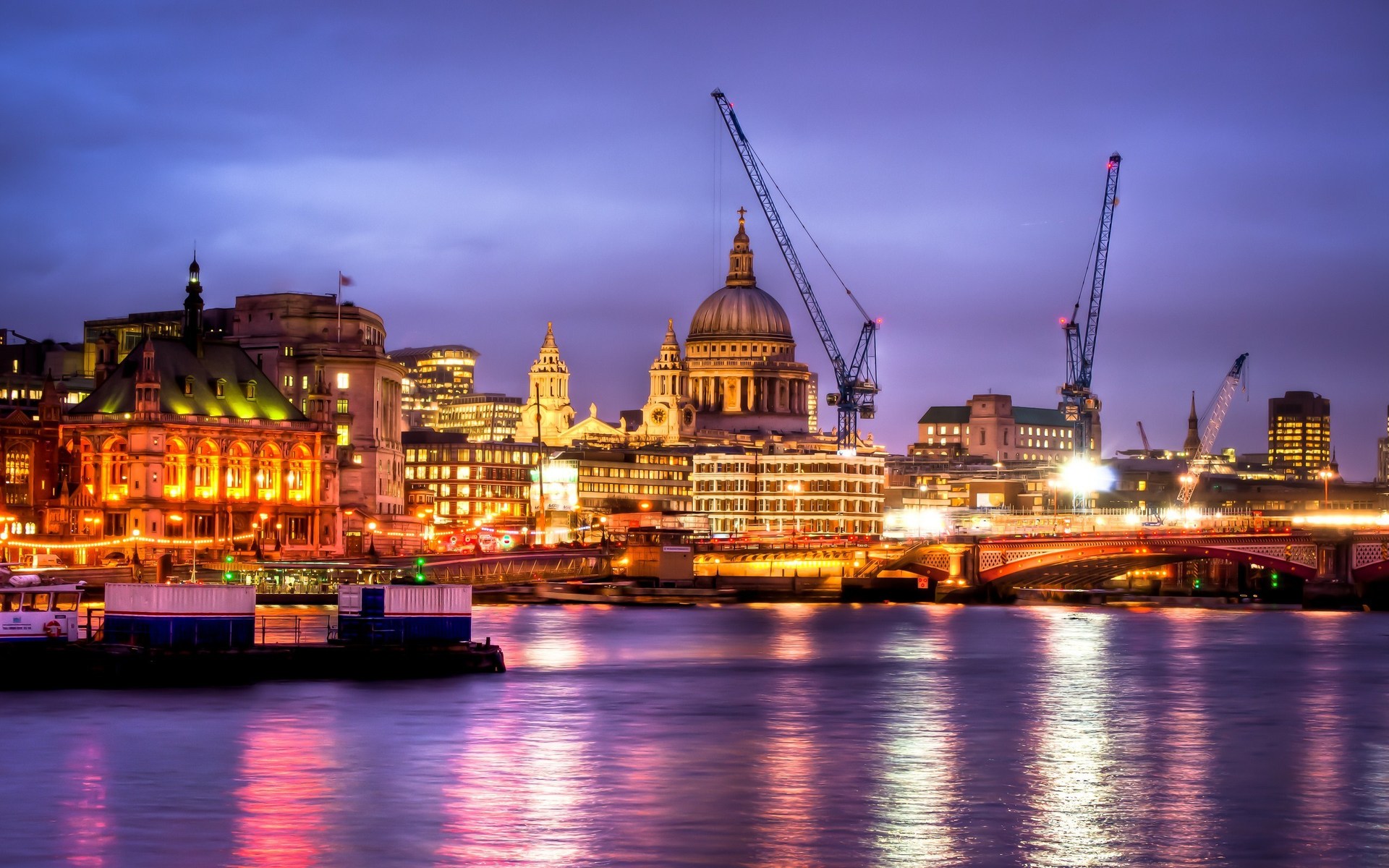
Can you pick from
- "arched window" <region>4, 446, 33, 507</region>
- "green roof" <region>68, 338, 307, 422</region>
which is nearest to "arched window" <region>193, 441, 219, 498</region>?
"green roof" <region>68, 338, 307, 422</region>

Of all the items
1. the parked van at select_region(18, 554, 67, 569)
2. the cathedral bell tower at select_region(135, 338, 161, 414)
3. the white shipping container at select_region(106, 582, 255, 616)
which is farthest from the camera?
the cathedral bell tower at select_region(135, 338, 161, 414)

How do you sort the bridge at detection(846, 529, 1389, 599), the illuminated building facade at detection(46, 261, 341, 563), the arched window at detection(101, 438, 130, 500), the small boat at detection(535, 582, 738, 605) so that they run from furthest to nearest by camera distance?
the arched window at detection(101, 438, 130, 500) < the illuminated building facade at detection(46, 261, 341, 563) < the small boat at detection(535, 582, 738, 605) < the bridge at detection(846, 529, 1389, 599)

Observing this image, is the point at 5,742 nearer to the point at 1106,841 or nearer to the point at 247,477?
the point at 1106,841

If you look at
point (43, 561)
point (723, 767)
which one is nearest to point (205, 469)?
point (43, 561)

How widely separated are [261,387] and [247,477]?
10.6 m

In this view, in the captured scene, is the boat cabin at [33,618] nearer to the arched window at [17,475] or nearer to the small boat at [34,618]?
the small boat at [34,618]

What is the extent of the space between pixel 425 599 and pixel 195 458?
99907 mm

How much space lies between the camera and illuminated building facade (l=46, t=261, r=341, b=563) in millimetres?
177875

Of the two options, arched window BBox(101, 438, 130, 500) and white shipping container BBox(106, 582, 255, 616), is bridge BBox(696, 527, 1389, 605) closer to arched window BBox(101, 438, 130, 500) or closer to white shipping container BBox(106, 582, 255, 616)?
arched window BBox(101, 438, 130, 500)

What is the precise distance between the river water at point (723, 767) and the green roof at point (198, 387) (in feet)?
291

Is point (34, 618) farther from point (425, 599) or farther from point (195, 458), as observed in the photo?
point (195, 458)

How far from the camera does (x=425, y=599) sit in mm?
87438

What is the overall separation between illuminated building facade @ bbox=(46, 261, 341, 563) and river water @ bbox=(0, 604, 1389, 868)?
271ft

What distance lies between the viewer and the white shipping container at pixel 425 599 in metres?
87.0
